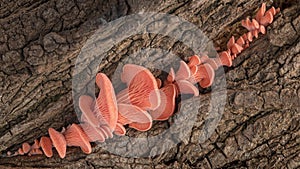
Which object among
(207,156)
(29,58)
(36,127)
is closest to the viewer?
(29,58)

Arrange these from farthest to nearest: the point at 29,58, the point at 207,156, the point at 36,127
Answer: the point at 207,156
the point at 36,127
the point at 29,58

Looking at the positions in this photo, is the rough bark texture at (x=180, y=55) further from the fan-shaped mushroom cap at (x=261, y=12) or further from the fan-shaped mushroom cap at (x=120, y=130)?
the fan-shaped mushroom cap at (x=120, y=130)

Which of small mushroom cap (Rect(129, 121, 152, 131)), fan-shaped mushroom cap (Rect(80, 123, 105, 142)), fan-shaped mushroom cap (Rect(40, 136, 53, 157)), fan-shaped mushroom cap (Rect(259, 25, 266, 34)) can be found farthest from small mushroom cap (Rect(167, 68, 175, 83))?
fan-shaped mushroom cap (Rect(40, 136, 53, 157))

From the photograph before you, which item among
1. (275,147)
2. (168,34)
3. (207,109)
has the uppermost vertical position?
(168,34)

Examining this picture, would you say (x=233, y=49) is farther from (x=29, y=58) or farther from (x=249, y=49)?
(x=29, y=58)

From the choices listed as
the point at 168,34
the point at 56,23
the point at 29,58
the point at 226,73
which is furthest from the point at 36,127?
the point at 226,73

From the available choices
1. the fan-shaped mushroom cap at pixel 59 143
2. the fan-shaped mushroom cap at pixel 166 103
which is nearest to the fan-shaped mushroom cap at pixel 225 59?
the fan-shaped mushroom cap at pixel 166 103
